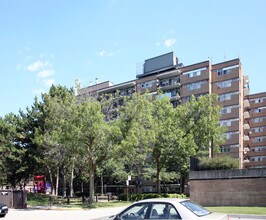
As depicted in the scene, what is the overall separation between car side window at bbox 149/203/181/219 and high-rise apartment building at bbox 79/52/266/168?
2142 inches

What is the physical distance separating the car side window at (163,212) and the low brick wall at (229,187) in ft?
57.5

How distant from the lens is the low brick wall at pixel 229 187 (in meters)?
24.7

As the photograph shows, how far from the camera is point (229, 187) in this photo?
2583cm

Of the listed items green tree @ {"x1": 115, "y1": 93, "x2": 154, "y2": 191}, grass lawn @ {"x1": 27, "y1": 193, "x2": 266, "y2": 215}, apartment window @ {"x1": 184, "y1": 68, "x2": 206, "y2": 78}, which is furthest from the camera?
Answer: apartment window @ {"x1": 184, "y1": 68, "x2": 206, "y2": 78}

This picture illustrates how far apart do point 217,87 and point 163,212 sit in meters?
64.3

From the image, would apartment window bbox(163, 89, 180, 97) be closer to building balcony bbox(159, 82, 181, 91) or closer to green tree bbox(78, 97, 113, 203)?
building balcony bbox(159, 82, 181, 91)

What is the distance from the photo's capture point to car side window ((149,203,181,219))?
28.9 ft

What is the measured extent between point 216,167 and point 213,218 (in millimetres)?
19619

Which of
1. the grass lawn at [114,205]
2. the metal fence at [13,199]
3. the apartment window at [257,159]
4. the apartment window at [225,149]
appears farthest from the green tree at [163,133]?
the apartment window at [257,159]

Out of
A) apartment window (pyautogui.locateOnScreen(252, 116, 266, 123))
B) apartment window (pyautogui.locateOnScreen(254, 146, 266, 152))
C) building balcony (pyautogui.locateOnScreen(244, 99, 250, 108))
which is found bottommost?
apartment window (pyautogui.locateOnScreen(254, 146, 266, 152))

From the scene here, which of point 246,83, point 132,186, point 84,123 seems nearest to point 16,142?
point 84,123

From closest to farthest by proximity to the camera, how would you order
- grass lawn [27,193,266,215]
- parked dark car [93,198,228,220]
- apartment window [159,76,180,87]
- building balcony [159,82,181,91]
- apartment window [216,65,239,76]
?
parked dark car [93,198,228,220]
grass lawn [27,193,266,215]
apartment window [216,65,239,76]
building balcony [159,82,181,91]
apartment window [159,76,180,87]

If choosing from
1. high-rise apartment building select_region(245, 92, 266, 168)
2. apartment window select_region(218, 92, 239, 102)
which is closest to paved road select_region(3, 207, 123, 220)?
apartment window select_region(218, 92, 239, 102)

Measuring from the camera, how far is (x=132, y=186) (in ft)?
255
